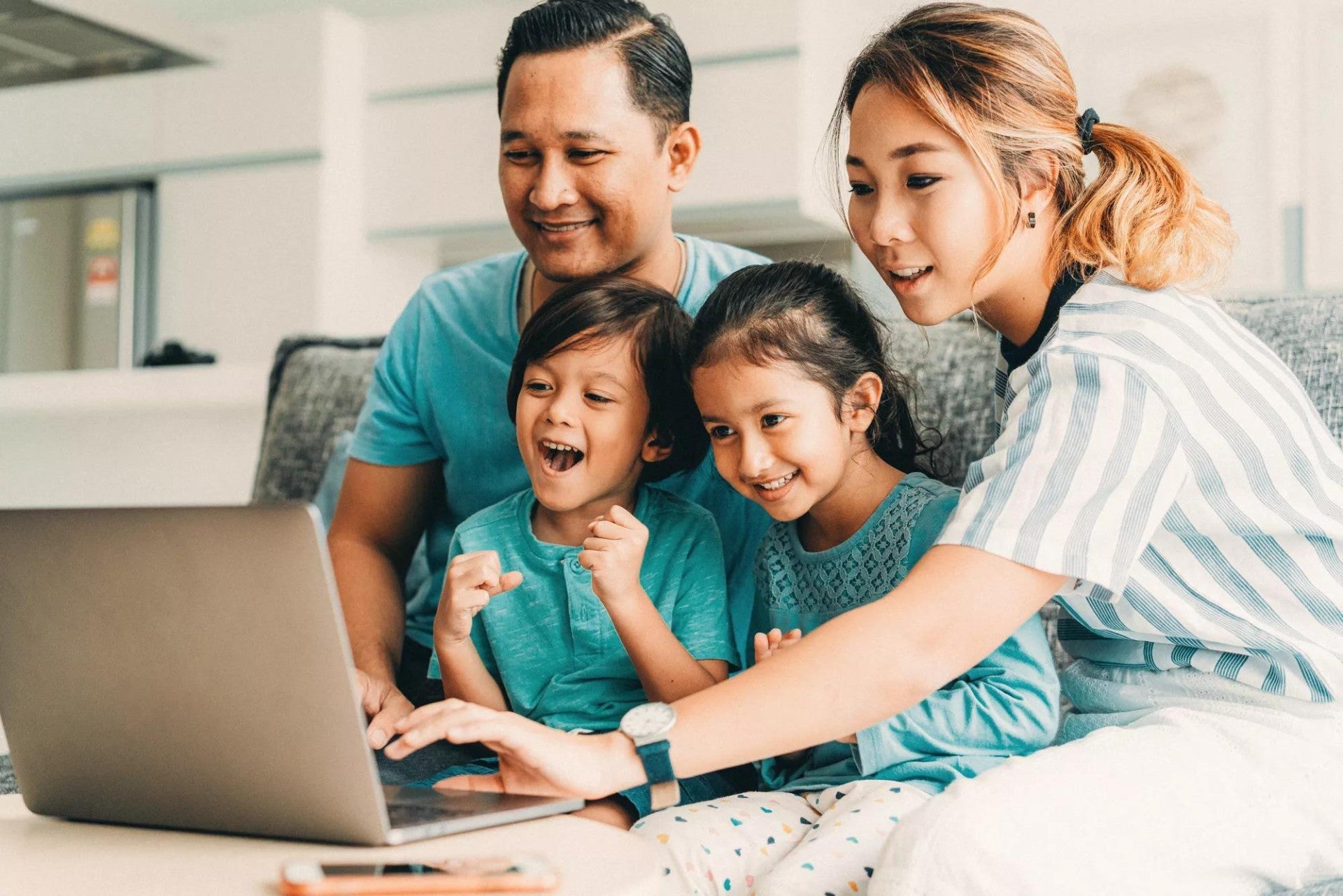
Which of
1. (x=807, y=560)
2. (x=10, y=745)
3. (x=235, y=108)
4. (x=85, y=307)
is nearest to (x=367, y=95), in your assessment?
(x=235, y=108)

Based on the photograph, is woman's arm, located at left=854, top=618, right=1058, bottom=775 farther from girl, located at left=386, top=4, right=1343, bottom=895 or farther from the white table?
the white table

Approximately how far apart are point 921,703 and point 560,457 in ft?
1.54

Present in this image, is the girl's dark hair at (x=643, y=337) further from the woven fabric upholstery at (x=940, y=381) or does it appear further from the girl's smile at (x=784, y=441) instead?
the woven fabric upholstery at (x=940, y=381)

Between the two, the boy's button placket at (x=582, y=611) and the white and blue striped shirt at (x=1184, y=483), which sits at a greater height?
the white and blue striped shirt at (x=1184, y=483)

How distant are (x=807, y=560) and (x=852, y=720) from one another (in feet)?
1.17

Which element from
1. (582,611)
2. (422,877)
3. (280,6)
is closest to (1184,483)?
(582,611)

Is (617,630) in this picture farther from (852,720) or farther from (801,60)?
(801,60)

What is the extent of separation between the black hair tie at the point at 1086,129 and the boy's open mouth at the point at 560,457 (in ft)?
1.97

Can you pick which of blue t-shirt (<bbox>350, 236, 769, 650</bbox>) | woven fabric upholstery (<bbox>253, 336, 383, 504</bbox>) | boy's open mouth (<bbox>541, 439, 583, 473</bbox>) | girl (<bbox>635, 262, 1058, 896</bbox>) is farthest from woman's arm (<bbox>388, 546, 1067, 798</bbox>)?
woven fabric upholstery (<bbox>253, 336, 383, 504</bbox>)

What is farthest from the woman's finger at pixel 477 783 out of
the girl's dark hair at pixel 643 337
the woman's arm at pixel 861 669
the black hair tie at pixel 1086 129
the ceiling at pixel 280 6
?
the ceiling at pixel 280 6

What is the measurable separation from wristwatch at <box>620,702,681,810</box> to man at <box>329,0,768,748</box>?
44 centimetres

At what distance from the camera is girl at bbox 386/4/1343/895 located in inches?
37.3

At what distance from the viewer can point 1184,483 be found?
1.09m

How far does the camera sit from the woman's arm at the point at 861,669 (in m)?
0.98
